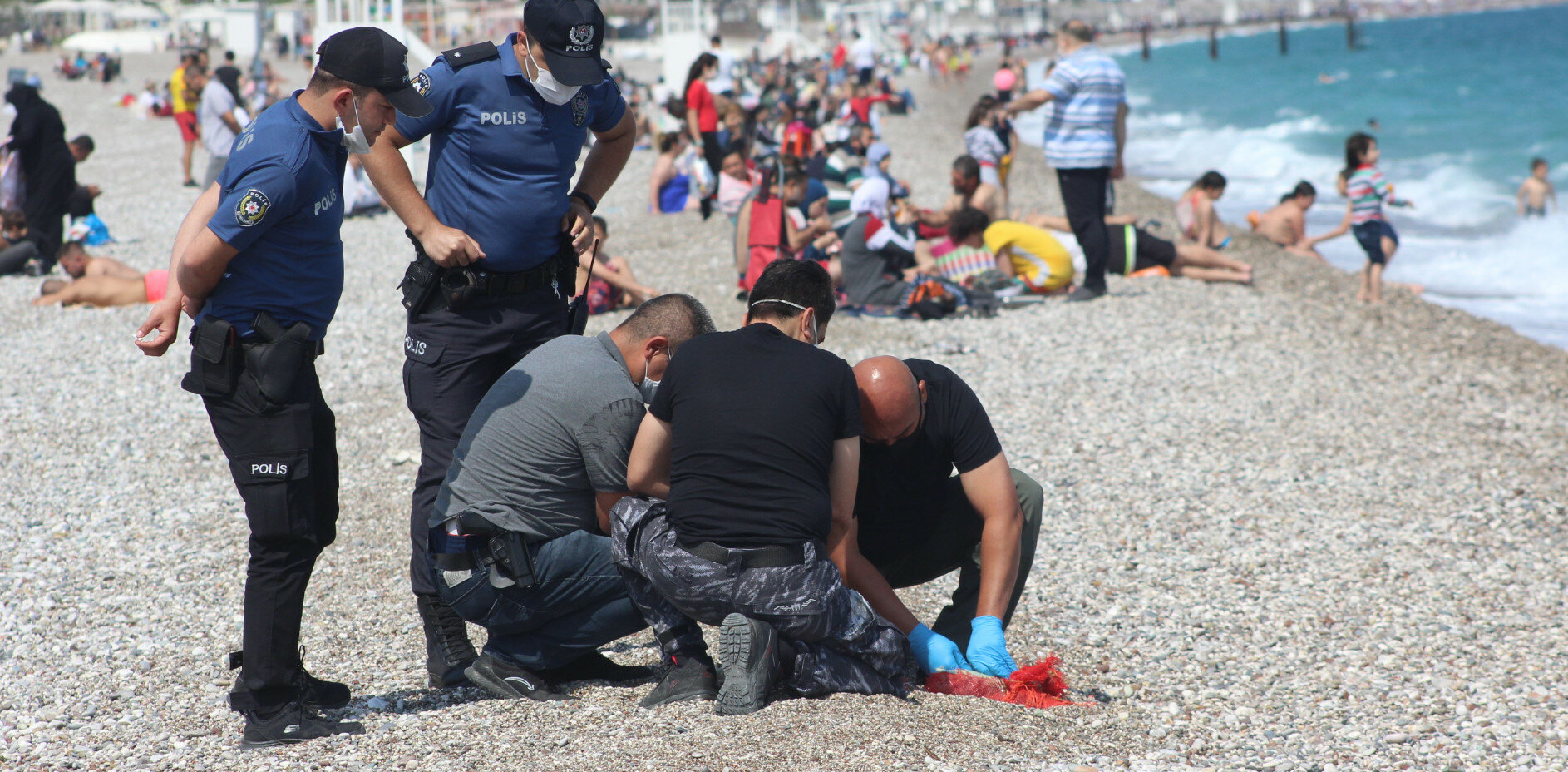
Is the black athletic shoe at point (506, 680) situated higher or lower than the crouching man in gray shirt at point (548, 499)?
lower

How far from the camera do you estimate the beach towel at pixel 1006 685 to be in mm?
3297

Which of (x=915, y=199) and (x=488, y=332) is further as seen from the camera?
(x=915, y=199)

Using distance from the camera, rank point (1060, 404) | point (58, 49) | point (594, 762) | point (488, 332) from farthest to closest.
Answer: point (58, 49), point (1060, 404), point (488, 332), point (594, 762)

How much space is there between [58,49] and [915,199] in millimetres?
49561

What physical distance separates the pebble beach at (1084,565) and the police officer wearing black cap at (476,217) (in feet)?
2.18

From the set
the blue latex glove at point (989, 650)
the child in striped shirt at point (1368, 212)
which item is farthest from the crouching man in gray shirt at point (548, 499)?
the child in striped shirt at point (1368, 212)

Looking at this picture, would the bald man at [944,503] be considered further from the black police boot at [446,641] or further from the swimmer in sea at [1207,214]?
the swimmer in sea at [1207,214]

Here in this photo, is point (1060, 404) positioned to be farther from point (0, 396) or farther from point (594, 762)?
point (0, 396)

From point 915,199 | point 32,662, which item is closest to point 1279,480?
point 32,662

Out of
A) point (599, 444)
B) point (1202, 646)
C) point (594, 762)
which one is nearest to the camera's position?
point (594, 762)

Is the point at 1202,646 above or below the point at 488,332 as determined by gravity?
below

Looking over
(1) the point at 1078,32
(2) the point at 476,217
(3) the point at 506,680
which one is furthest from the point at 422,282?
(1) the point at 1078,32

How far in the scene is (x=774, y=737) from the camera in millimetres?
2912

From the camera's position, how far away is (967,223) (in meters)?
9.28
